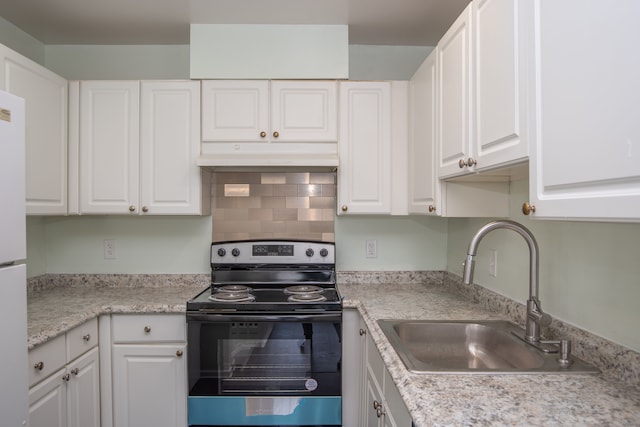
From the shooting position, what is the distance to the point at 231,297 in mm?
2068

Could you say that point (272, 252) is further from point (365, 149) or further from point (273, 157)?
point (365, 149)

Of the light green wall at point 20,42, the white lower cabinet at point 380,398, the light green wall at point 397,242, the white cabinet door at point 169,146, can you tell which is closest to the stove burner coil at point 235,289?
the white cabinet door at point 169,146

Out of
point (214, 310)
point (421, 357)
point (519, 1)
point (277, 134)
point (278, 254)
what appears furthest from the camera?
point (278, 254)

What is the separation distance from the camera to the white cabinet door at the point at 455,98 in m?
1.45

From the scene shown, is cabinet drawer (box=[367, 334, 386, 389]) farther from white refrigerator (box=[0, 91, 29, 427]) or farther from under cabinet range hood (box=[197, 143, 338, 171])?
white refrigerator (box=[0, 91, 29, 427])

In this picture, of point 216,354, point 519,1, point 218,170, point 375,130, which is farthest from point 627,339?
point 218,170

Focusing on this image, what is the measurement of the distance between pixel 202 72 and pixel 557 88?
190cm

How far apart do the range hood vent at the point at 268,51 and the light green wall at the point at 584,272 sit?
49.8 inches

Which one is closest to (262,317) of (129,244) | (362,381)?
(362,381)

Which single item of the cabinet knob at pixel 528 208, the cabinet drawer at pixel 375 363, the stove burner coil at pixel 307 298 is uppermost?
the cabinet knob at pixel 528 208

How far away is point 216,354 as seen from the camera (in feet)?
6.50

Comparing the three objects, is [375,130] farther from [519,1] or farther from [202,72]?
[519,1]

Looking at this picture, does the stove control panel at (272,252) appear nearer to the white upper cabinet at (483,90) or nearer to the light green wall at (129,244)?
the light green wall at (129,244)

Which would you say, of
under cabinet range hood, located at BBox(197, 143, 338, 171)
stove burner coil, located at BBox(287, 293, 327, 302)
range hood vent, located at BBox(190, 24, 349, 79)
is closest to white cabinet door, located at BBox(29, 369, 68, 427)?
stove burner coil, located at BBox(287, 293, 327, 302)
